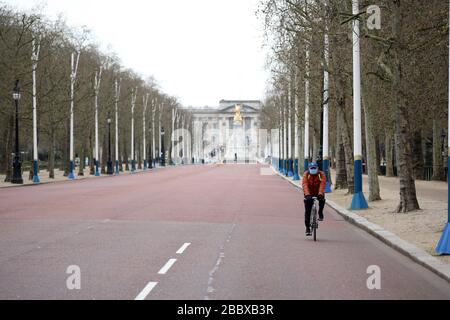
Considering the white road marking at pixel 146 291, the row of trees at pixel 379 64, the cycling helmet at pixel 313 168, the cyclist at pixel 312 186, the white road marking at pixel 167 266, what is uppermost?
the row of trees at pixel 379 64

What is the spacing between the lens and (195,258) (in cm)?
1335

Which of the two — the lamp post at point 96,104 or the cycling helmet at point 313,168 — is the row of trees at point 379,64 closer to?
the cycling helmet at point 313,168

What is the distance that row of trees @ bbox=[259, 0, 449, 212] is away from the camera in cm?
2236

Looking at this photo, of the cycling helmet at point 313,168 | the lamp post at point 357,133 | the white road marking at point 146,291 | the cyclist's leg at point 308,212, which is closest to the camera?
the white road marking at point 146,291

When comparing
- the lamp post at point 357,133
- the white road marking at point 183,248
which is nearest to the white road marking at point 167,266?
the white road marking at point 183,248

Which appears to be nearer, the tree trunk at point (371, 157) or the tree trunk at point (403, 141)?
the tree trunk at point (403, 141)

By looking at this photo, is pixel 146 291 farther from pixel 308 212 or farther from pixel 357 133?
pixel 357 133

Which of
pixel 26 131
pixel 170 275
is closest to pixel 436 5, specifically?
pixel 170 275

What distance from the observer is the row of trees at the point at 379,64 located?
73.4ft

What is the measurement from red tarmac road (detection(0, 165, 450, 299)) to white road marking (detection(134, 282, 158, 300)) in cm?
1

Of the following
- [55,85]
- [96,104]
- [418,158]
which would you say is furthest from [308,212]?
[96,104]

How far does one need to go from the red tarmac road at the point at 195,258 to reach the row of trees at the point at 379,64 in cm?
385
